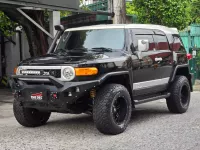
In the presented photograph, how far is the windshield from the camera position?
7.33m

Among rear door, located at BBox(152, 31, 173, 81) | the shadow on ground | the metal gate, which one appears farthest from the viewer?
the metal gate

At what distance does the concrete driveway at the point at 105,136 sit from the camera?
19.4 ft

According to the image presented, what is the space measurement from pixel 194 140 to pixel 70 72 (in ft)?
7.54

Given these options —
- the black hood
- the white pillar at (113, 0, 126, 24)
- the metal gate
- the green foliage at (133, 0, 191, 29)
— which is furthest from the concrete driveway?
the metal gate

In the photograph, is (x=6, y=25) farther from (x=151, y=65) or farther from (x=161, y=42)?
(x=151, y=65)

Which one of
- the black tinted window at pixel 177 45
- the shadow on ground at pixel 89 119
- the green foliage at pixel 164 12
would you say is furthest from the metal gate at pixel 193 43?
the shadow on ground at pixel 89 119

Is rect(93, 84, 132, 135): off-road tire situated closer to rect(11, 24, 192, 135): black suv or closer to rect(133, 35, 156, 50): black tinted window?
rect(11, 24, 192, 135): black suv

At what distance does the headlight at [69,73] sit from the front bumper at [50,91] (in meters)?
0.09

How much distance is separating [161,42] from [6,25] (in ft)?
27.2

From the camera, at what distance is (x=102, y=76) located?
636 cm

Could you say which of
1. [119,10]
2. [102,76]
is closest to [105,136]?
[102,76]

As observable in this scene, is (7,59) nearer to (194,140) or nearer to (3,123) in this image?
(3,123)

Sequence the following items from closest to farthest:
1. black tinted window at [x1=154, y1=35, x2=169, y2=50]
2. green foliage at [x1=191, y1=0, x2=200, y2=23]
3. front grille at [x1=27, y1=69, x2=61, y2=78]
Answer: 1. front grille at [x1=27, y1=69, x2=61, y2=78]
2. black tinted window at [x1=154, y1=35, x2=169, y2=50]
3. green foliage at [x1=191, y1=0, x2=200, y2=23]

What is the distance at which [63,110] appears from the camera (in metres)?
6.48
